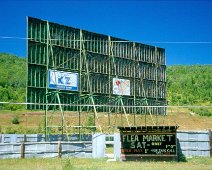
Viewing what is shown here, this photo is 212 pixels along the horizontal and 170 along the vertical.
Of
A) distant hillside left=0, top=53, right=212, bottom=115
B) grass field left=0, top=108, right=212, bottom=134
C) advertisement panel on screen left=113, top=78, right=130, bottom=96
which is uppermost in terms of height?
distant hillside left=0, top=53, right=212, bottom=115

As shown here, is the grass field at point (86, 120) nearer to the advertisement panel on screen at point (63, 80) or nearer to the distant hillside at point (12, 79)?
the distant hillside at point (12, 79)

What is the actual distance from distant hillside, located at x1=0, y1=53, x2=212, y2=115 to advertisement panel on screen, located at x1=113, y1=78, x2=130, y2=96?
3491cm

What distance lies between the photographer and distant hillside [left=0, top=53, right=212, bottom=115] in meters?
87.5

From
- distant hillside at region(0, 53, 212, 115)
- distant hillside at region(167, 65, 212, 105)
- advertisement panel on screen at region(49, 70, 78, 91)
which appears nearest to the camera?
advertisement panel on screen at region(49, 70, 78, 91)

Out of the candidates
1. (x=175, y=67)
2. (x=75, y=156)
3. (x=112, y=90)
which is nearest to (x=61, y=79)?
(x=112, y=90)

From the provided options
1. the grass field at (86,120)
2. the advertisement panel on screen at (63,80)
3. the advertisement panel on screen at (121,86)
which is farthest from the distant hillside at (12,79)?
the advertisement panel on screen at (63,80)

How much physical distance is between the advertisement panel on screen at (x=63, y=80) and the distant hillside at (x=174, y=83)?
126 feet

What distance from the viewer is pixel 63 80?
3872 cm

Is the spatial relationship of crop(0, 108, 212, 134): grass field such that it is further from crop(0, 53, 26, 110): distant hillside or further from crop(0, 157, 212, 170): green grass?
crop(0, 157, 212, 170): green grass

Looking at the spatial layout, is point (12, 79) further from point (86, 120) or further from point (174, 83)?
point (86, 120)

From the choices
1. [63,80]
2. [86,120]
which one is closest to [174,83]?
[86,120]

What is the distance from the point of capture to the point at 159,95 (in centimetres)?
5081

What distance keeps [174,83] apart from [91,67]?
77.0 m

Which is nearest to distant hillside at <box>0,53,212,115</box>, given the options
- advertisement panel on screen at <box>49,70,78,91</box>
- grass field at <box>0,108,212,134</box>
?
grass field at <box>0,108,212,134</box>
